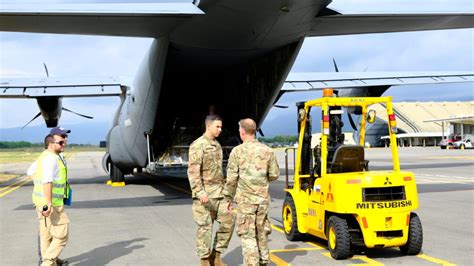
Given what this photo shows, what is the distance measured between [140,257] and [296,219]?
2.43 metres

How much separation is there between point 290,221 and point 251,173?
8.65 feet

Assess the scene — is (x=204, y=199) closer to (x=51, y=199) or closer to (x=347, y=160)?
(x=51, y=199)

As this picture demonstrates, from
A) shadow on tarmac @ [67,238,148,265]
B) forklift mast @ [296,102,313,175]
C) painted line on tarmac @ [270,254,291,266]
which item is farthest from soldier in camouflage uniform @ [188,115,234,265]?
forklift mast @ [296,102,313,175]

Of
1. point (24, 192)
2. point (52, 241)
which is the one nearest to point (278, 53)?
point (52, 241)

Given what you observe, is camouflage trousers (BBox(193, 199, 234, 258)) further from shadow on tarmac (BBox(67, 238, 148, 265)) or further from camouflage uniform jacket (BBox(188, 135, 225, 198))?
shadow on tarmac (BBox(67, 238, 148, 265))

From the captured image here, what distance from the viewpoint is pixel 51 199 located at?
541 cm

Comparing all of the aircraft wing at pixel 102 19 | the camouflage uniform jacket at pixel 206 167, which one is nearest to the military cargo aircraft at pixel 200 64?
the aircraft wing at pixel 102 19

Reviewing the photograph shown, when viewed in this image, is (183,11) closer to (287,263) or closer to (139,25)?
(139,25)

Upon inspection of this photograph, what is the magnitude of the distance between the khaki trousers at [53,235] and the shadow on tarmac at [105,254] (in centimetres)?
94

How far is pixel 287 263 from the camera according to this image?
6.04 m

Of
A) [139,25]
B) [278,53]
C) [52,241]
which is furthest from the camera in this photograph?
[278,53]

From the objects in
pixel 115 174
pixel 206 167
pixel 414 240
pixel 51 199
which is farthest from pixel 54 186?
pixel 115 174

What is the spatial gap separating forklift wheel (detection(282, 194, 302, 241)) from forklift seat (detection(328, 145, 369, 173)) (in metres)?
0.92

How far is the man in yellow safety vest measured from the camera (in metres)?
5.36
